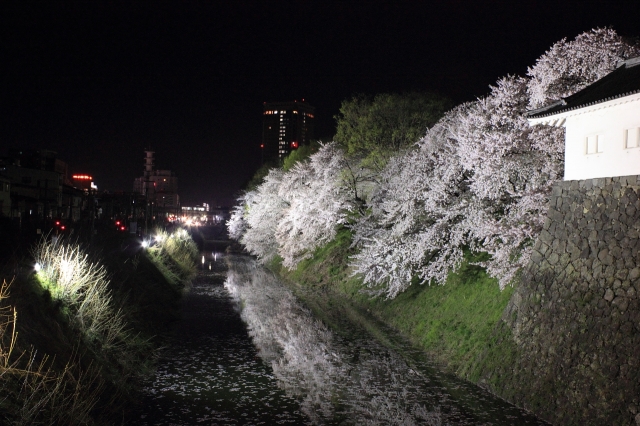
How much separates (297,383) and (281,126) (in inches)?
6785

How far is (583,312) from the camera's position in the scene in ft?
41.2

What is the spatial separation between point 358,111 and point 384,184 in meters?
11.2

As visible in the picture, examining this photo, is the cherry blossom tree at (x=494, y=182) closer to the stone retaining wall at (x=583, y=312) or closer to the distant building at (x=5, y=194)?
the stone retaining wall at (x=583, y=312)

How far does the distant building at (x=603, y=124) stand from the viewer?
1256 cm

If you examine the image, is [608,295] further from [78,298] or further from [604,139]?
[78,298]

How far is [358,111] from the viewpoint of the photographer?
39.4 metres

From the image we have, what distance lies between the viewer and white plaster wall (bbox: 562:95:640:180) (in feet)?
41.2

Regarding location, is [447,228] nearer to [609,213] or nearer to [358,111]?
[609,213]

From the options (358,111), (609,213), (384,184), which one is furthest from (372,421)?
(358,111)

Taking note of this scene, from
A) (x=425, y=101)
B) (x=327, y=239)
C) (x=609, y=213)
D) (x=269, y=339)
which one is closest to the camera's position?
(x=609, y=213)

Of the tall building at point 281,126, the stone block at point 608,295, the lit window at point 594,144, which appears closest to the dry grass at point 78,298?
the stone block at point 608,295

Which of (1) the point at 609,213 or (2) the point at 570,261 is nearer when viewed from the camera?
(1) the point at 609,213

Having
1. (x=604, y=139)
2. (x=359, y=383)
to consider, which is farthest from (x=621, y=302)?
(x=359, y=383)

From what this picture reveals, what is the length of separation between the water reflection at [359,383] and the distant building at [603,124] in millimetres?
6274
